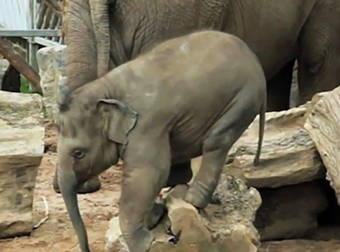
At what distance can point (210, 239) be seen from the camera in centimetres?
260

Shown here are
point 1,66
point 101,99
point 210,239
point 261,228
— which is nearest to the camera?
point 101,99

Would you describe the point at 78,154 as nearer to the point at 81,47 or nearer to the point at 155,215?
the point at 155,215

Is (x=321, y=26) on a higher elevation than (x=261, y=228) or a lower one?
higher

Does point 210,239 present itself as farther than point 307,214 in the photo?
No

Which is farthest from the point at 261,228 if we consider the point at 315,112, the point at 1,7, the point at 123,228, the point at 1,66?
the point at 1,7

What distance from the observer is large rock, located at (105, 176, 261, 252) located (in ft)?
8.39

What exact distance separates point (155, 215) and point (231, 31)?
4.23 ft

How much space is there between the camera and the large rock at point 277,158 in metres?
3.21

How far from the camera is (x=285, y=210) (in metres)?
3.48

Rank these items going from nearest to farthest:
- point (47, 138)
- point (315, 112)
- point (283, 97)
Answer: point (315, 112) < point (283, 97) < point (47, 138)

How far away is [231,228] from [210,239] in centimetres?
9

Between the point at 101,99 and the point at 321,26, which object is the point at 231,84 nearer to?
the point at 101,99

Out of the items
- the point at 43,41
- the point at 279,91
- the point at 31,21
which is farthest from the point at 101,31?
the point at 31,21

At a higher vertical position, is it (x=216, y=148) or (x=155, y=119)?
(x=155, y=119)
